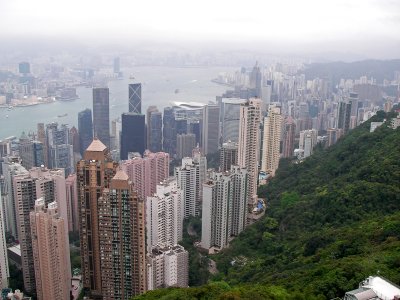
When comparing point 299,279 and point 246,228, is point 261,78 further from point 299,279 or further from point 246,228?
point 299,279

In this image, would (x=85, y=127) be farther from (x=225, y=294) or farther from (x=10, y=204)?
(x=225, y=294)

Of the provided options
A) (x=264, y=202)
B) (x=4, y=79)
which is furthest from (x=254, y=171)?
(x=4, y=79)

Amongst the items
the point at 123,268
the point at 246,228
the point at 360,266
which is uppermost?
the point at 360,266

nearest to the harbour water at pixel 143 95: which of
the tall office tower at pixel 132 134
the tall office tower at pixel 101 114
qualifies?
the tall office tower at pixel 101 114

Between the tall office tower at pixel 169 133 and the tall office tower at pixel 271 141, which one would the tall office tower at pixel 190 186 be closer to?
the tall office tower at pixel 271 141

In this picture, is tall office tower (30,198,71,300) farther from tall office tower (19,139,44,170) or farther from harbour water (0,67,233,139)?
harbour water (0,67,233,139)

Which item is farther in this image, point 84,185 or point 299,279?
point 84,185

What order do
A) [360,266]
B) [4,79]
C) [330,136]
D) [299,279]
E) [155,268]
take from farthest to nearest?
[4,79] → [330,136] → [155,268] → [299,279] → [360,266]

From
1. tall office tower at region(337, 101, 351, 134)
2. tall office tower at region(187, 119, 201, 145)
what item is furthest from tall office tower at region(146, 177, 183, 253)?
tall office tower at region(187, 119, 201, 145)
